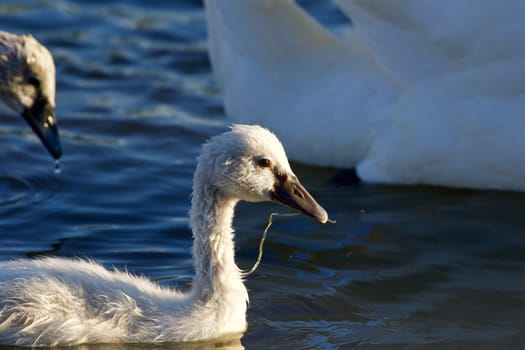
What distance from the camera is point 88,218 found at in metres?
8.48

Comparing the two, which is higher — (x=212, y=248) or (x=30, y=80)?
(x=212, y=248)

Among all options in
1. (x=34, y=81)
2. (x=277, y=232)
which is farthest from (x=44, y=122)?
(x=277, y=232)

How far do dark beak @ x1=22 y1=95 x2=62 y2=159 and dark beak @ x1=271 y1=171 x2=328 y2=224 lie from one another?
2.51 metres

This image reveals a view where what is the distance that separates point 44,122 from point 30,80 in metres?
0.30

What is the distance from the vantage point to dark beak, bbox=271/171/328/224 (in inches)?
265

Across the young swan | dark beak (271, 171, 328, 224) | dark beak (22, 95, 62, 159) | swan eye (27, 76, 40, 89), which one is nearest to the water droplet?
dark beak (22, 95, 62, 159)

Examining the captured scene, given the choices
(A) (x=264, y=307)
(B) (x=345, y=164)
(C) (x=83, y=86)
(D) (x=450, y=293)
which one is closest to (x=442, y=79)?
(B) (x=345, y=164)

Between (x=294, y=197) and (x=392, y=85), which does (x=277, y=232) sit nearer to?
(x=392, y=85)

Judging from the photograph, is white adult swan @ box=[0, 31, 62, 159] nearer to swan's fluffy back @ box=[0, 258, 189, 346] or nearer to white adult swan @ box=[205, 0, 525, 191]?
white adult swan @ box=[205, 0, 525, 191]

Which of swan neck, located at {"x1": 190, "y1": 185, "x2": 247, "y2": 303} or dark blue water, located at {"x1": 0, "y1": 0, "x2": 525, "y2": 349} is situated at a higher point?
swan neck, located at {"x1": 190, "y1": 185, "x2": 247, "y2": 303}

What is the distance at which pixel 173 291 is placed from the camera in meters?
6.86

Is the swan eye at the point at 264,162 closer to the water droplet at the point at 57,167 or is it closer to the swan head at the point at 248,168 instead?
the swan head at the point at 248,168

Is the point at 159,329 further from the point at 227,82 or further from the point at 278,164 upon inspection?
the point at 227,82

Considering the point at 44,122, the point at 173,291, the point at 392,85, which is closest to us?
the point at 173,291
